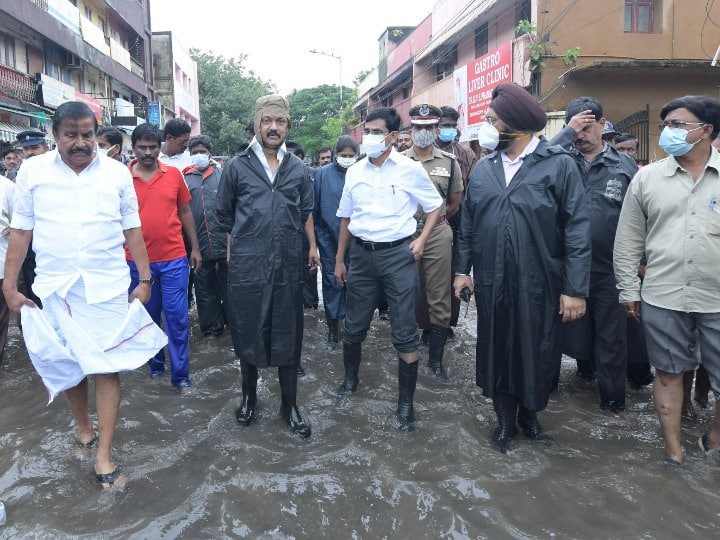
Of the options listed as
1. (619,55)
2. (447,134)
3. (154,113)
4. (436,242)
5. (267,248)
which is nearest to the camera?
(267,248)

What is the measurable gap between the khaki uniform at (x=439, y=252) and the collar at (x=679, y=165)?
6.26 ft

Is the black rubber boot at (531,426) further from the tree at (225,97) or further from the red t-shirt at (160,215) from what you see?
the tree at (225,97)

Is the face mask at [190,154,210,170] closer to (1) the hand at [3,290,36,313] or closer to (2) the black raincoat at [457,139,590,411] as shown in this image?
(1) the hand at [3,290,36,313]

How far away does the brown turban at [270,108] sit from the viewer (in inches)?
149

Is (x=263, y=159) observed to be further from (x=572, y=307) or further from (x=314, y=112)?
(x=314, y=112)

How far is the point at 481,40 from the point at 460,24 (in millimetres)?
837

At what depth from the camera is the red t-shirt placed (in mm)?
4477

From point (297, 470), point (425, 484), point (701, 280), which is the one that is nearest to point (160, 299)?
point (297, 470)

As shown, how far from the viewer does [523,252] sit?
131 inches

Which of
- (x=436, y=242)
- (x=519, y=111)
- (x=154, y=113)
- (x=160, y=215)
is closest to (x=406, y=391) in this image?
(x=436, y=242)

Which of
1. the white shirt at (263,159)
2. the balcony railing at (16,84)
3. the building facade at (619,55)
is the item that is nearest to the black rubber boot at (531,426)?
the white shirt at (263,159)

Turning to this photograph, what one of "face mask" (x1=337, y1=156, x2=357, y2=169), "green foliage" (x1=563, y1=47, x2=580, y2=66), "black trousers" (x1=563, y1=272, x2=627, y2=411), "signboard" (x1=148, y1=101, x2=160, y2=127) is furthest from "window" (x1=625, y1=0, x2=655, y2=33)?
"signboard" (x1=148, y1=101, x2=160, y2=127)

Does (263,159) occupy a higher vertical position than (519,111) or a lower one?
lower

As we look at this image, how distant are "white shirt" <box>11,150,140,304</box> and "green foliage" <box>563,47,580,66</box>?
39.1ft
